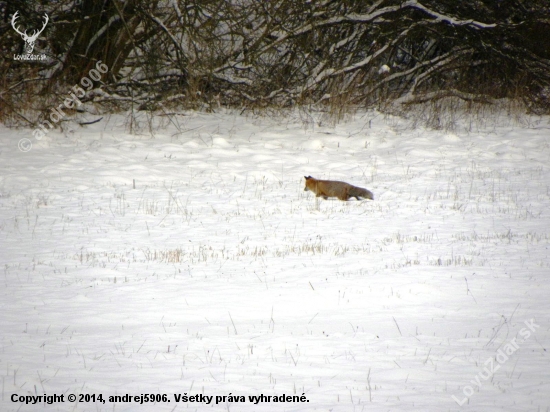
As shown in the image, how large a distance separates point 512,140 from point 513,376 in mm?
12400

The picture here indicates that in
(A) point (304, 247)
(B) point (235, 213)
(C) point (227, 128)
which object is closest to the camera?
(A) point (304, 247)

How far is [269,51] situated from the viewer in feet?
59.3

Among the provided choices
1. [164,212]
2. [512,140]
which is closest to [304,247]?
[164,212]

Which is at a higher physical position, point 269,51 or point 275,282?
point 269,51

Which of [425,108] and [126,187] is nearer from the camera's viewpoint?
[126,187]

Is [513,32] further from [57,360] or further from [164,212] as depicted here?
[57,360]

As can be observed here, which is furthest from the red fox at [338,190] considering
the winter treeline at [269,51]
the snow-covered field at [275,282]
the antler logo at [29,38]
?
the antler logo at [29,38]

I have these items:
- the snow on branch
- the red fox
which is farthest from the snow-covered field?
the snow on branch

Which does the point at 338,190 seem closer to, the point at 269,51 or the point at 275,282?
the point at 275,282

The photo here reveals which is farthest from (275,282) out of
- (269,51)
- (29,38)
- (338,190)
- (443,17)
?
(29,38)

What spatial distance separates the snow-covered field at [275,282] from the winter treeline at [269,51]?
11.6ft

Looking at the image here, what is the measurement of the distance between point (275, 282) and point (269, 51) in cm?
1251

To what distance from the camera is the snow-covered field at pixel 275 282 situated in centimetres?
432

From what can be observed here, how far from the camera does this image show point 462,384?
4.24 meters
